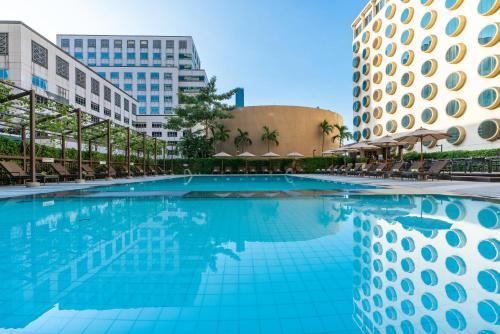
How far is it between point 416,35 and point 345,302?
30.4m

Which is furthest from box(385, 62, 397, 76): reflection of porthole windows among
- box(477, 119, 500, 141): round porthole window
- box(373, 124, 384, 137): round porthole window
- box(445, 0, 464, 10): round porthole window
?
box(477, 119, 500, 141): round porthole window

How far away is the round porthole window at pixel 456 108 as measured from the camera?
21.1 metres

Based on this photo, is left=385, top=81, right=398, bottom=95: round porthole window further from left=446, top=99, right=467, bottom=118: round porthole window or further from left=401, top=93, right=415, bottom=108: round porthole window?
left=446, top=99, right=467, bottom=118: round porthole window

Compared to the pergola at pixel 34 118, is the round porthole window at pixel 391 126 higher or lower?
higher

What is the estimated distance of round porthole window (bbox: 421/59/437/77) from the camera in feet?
78.4

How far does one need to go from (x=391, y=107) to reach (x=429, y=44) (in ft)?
21.3

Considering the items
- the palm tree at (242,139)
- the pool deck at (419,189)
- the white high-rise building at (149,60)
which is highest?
the white high-rise building at (149,60)

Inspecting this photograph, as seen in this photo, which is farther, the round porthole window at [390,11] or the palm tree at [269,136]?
the palm tree at [269,136]

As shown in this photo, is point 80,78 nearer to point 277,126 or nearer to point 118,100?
point 118,100

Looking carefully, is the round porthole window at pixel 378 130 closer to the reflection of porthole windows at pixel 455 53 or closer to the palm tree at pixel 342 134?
the palm tree at pixel 342 134

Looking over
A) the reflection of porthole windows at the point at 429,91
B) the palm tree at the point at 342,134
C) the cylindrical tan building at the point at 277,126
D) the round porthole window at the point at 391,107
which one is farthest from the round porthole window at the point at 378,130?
the cylindrical tan building at the point at 277,126

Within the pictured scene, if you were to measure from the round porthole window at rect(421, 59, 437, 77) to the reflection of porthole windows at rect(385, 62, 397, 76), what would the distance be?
4.04 metres

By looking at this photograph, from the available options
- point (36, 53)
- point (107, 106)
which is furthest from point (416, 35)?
point (107, 106)

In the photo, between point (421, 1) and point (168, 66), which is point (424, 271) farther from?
point (168, 66)
